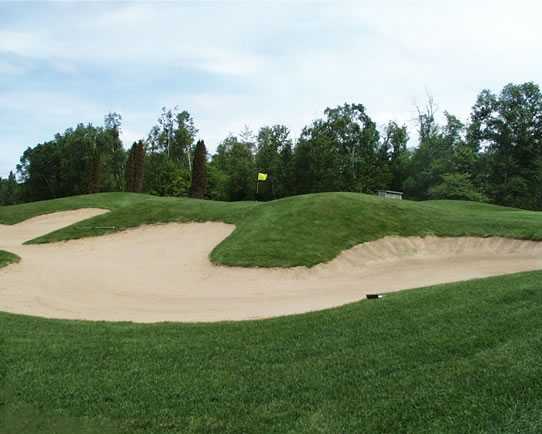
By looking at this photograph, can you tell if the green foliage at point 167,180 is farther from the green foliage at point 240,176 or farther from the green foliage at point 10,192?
the green foliage at point 10,192

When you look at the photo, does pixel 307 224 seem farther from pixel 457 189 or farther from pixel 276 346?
pixel 457 189

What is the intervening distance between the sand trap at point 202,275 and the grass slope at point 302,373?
113 inches

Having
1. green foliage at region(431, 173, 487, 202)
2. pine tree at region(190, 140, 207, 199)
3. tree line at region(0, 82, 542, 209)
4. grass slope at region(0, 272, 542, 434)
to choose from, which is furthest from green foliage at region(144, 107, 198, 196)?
grass slope at region(0, 272, 542, 434)

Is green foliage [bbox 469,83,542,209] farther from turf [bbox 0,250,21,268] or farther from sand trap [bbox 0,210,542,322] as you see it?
turf [bbox 0,250,21,268]

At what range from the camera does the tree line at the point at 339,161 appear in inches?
1908

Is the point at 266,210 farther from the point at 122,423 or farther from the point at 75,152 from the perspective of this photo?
the point at 75,152

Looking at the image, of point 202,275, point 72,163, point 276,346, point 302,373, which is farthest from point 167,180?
point 302,373

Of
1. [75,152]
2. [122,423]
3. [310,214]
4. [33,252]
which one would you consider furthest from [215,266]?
[75,152]

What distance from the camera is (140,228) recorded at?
22.2 metres

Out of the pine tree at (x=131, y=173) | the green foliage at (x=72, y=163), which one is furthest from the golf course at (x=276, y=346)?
the green foliage at (x=72, y=163)

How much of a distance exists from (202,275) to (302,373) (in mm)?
9480

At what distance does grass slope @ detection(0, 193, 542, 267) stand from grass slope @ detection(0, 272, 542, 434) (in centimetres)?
761

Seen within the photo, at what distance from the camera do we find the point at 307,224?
18109 mm

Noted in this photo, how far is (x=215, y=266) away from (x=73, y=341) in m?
8.02
